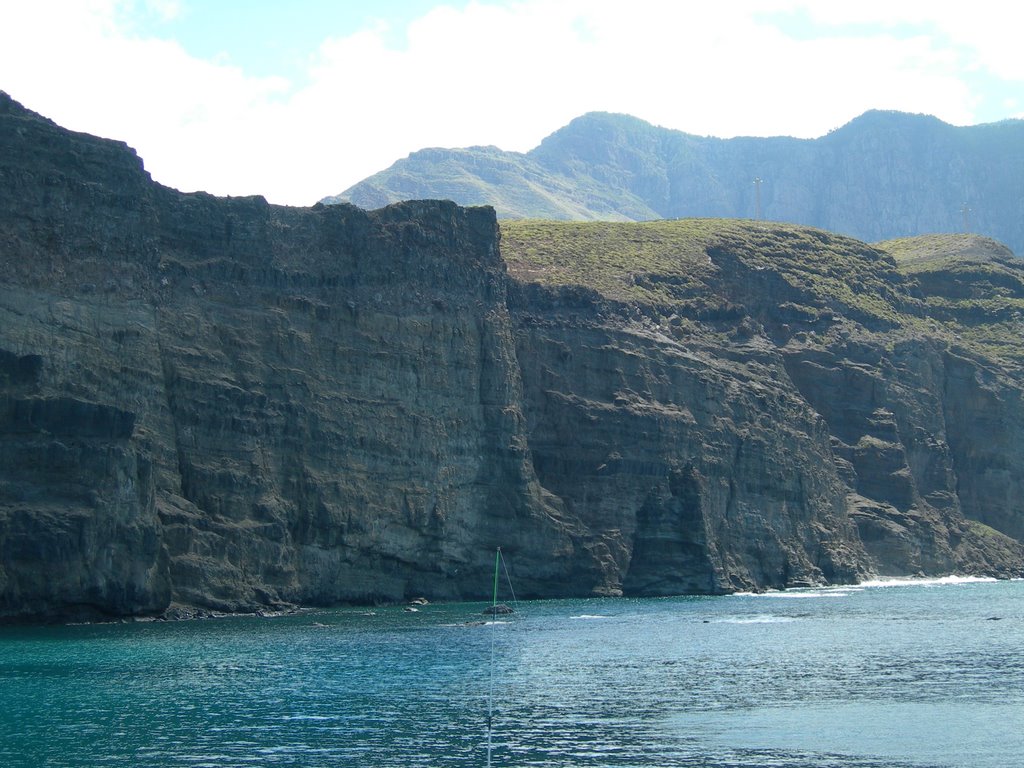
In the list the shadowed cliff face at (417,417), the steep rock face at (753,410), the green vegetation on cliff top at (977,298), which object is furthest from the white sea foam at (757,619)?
the green vegetation on cliff top at (977,298)

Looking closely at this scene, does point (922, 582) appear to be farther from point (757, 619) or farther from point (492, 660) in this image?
point (492, 660)

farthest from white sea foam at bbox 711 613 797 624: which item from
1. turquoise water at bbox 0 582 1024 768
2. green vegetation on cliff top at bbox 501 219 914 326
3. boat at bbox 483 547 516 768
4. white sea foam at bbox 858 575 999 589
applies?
green vegetation on cliff top at bbox 501 219 914 326

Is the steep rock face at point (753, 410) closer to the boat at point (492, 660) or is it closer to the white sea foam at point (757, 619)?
the boat at point (492, 660)

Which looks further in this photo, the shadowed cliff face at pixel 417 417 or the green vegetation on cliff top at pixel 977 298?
the green vegetation on cliff top at pixel 977 298

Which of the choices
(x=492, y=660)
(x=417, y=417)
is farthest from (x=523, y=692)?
(x=417, y=417)

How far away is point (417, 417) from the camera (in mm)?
115812

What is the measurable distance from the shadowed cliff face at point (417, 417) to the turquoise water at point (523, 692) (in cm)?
924

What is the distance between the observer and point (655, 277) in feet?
497

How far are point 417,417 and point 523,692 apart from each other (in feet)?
181

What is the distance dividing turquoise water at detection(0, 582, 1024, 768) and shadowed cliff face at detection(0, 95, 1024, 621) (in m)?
9.24

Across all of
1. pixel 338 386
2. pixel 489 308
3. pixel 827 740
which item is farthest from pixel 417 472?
pixel 827 740

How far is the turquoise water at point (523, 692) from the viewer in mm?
48531

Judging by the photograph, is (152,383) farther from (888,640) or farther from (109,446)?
(888,640)

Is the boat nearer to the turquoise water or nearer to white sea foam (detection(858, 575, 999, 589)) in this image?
the turquoise water
